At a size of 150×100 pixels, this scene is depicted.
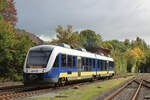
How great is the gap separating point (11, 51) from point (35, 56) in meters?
9.20

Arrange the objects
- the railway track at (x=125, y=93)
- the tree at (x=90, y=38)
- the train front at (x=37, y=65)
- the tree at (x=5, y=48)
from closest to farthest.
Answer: the railway track at (x=125, y=93), the train front at (x=37, y=65), the tree at (x=5, y=48), the tree at (x=90, y=38)

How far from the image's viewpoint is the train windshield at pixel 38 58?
51.7 feet

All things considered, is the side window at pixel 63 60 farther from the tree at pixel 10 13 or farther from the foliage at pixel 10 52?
the tree at pixel 10 13

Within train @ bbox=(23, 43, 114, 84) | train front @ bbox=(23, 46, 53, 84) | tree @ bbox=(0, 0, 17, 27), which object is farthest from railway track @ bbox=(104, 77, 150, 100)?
tree @ bbox=(0, 0, 17, 27)

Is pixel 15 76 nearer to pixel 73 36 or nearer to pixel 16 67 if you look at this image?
pixel 16 67

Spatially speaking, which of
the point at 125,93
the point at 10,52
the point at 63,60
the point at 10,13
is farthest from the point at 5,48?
the point at 10,13

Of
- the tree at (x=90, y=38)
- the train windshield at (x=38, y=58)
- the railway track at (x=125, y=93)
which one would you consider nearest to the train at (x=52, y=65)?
the train windshield at (x=38, y=58)

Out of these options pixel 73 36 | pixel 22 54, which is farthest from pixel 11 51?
pixel 73 36

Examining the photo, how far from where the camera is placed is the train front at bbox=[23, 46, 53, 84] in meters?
15.4

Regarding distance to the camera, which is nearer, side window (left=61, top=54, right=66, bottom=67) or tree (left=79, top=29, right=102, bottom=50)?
side window (left=61, top=54, right=66, bottom=67)

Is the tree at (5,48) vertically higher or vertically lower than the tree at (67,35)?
lower

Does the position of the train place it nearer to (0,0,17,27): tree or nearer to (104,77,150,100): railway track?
(104,77,150,100): railway track

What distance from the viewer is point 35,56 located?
639 inches

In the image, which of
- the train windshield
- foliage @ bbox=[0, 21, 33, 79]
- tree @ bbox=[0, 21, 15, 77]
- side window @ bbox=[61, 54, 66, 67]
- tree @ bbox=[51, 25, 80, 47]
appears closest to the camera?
the train windshield
